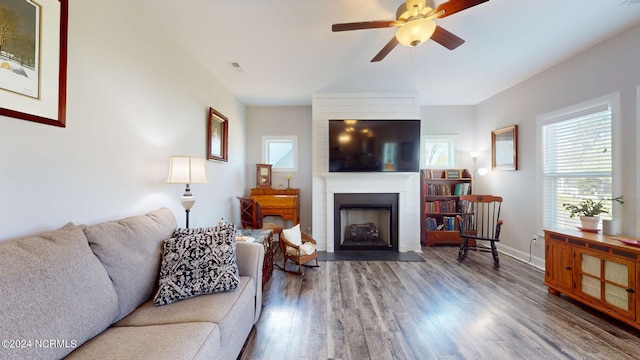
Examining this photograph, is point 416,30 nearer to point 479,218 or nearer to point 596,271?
point 596,271

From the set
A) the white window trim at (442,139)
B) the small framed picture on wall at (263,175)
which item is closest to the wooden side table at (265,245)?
the small framed picture on wall at (263,175)

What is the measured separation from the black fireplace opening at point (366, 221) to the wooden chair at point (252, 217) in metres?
1.06

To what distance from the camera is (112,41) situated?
1.74 m

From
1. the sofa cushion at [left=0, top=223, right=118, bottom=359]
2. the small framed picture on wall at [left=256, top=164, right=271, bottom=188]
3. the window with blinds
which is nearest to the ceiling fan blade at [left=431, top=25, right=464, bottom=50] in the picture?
the window with blinds

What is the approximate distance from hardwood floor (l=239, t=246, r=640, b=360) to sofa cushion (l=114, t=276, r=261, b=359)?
0.33m

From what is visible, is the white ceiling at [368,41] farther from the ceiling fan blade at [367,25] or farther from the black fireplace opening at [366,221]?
the black fireplace opening at [366,221]

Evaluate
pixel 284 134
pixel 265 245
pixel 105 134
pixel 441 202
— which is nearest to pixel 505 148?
pixel 441 202

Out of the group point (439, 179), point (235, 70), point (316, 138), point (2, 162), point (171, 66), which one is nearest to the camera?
point (2, 162)

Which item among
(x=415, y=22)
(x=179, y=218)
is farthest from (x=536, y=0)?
(x=179, y=218)

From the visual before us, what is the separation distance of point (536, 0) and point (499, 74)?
5.35 feet

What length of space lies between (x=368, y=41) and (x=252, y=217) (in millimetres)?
2848

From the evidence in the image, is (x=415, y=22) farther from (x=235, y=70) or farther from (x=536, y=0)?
(x=235, y=70)

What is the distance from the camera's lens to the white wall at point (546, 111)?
237 cm

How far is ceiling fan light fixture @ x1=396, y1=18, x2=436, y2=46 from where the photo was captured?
1.76m
